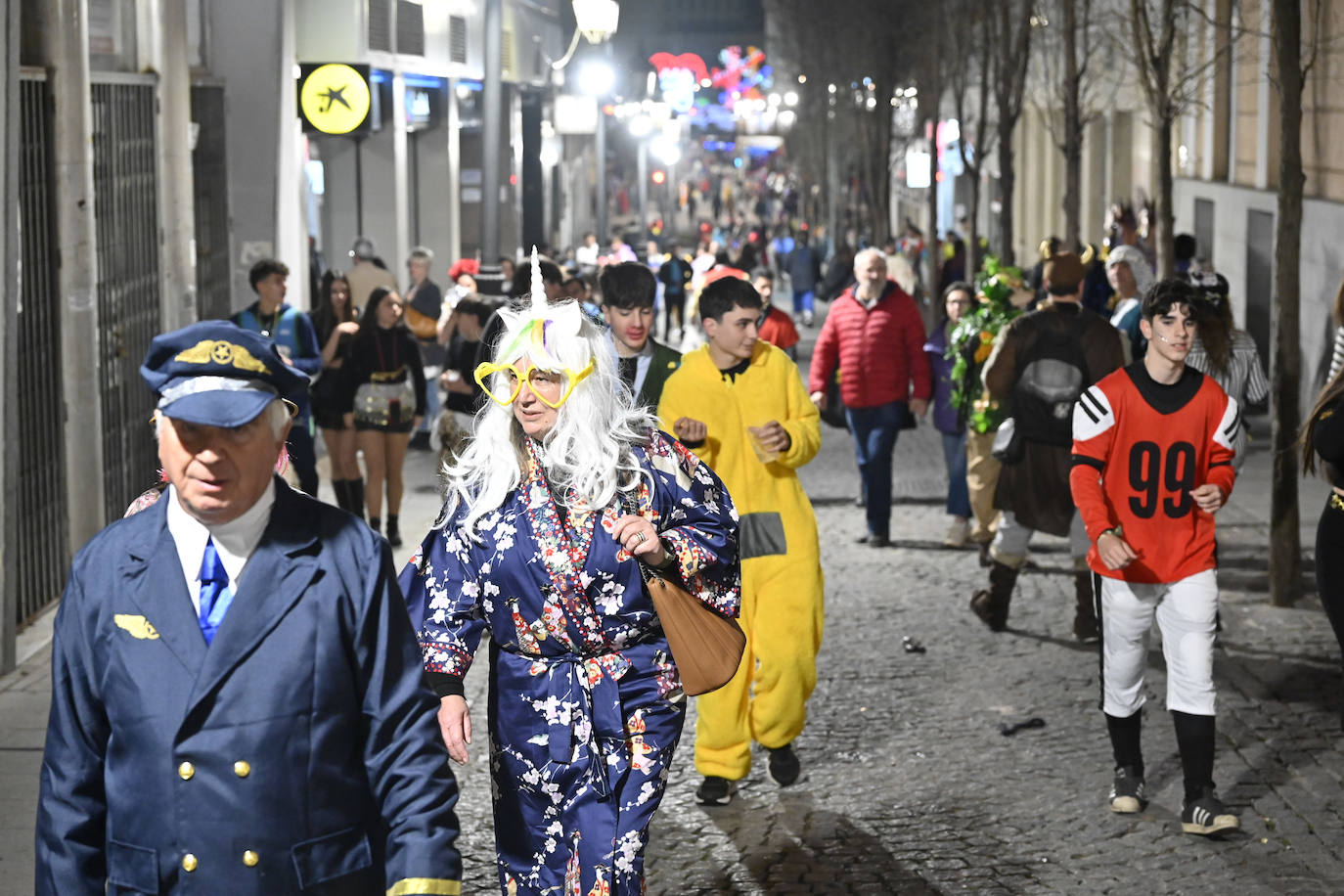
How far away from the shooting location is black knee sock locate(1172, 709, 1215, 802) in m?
6.52

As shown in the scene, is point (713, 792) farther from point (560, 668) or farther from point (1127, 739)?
point (560, 668)

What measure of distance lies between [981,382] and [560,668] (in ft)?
23.9

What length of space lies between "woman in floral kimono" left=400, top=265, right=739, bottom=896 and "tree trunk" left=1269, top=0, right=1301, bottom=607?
21.2 feet

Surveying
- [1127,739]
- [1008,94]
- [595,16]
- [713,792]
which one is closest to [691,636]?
[713,792]

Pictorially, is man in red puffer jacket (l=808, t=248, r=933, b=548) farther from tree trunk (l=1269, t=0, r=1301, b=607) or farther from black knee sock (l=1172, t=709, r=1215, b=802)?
black knee sock (l=1172, t=709, r=1215, b=802)

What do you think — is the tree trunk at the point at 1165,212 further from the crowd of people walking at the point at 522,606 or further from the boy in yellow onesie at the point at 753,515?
the boy in yellow onesie at the point at 753,515

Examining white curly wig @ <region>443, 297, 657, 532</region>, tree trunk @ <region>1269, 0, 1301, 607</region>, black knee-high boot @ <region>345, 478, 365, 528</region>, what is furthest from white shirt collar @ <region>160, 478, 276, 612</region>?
black knee-high boot @ <region>345, 478, 365, 528</region>

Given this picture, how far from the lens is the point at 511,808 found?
447 cm

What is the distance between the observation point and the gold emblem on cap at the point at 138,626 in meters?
3.11

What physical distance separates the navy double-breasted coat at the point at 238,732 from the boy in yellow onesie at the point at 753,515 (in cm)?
364

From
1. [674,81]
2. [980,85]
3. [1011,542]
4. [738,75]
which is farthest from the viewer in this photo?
[738,75]

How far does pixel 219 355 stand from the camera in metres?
3.10

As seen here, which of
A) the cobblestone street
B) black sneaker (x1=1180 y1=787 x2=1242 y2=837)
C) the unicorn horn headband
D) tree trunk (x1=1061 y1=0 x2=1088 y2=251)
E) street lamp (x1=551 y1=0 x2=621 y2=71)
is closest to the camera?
the unicorn horn headband

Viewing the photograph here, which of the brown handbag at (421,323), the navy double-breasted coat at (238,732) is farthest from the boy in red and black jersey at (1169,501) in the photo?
the brown handbag at (421,323)
